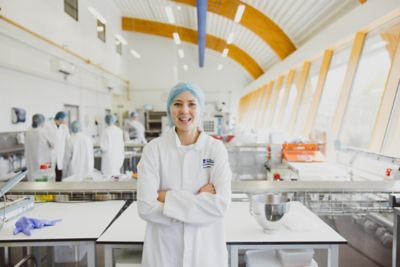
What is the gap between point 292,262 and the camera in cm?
161

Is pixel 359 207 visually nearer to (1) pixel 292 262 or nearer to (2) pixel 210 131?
(1) pixel 292 262

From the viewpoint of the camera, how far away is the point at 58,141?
14.8ft

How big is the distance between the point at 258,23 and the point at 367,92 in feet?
13.6

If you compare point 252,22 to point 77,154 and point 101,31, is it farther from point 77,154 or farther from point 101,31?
point 77,154

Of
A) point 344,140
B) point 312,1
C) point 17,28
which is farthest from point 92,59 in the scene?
point 344,140

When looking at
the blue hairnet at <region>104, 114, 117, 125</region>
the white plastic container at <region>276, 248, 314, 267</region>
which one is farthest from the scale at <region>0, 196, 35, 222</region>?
the blue hairnet at <region>104, 114, 117, 125</region>

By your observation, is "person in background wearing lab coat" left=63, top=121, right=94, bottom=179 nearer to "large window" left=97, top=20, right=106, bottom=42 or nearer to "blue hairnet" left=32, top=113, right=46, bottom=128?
"blue hairnet" left=32, top=113, right=46, bottom=128

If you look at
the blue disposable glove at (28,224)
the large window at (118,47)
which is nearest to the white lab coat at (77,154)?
the blue disposable glove at (28,224)

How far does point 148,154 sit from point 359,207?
69.1 inches

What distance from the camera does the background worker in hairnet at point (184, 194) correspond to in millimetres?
1312

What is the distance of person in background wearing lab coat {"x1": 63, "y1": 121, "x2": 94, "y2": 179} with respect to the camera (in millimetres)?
4324

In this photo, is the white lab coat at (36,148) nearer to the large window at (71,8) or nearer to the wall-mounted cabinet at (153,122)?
the large window at (71,8)

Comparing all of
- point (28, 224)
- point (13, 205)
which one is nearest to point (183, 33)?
point (13, 205)

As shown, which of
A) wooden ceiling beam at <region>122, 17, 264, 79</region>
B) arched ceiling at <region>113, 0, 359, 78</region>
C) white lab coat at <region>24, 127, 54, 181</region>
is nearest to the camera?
white lab coat at <region>24, 127, 54, 181</region>
